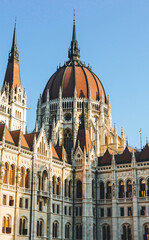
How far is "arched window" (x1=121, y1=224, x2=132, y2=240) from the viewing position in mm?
68875

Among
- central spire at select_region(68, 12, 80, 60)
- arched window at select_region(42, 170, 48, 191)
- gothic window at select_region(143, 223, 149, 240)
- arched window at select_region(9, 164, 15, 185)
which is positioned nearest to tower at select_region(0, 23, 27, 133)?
central spire at select_region(68, 12, 80, 60)

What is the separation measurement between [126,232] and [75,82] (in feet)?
147

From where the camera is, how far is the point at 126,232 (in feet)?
227

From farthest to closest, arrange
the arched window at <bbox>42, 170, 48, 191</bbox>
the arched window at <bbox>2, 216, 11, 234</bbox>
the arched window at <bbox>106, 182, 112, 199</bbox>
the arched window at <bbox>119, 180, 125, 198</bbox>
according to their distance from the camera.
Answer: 1. the arched window at <bbox>106, 182, 112, 199</bbox>
2. the arched window at <bbox>119, 180, 125, 198</bbox>
3. the arched window at <bbox>42, 170, 48, 191</bbox>
4. the arched window at <bbox>2, 216, 11, 234</bbox>

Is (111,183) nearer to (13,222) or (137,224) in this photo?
(137,224)

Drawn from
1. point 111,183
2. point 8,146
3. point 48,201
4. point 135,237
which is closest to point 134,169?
Result: point 111,183

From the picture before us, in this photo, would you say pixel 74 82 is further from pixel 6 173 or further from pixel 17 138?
pixel 6 173

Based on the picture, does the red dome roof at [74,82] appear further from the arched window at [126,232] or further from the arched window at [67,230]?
the arched window at [126,232]

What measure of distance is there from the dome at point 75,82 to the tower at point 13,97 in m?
8.77

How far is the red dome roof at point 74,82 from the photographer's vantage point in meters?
102

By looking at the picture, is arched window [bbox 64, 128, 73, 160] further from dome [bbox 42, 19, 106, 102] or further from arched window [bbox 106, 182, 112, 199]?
arched window [bbox 106, 182, 112, 199]

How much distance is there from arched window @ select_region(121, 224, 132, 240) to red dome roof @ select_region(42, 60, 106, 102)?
134 ft

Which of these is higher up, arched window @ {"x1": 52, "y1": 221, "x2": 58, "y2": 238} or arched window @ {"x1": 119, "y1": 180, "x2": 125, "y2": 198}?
arched window @ {"x1": 119, "y1": 180, "x2": 125, "y2": 198}

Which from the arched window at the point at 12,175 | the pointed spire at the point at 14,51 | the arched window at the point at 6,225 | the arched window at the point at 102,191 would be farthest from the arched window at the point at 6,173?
the pointed spire at the point at 14,51
